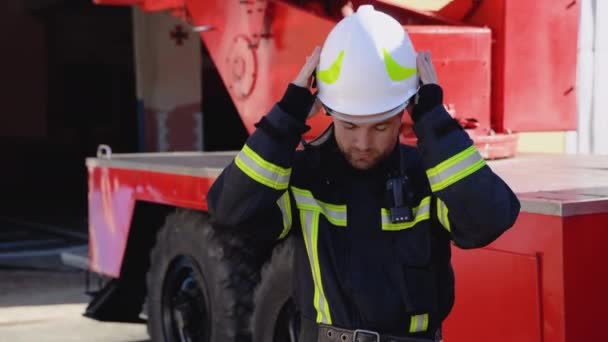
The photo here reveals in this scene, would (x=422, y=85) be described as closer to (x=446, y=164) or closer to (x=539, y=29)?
(x=446, y=164)

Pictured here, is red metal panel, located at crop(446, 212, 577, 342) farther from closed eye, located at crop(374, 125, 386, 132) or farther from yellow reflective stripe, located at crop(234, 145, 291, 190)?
yellow reflective stripe, located at crop(234, 145, 291, 190)

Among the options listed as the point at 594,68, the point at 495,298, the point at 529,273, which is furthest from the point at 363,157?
the point at 594,68

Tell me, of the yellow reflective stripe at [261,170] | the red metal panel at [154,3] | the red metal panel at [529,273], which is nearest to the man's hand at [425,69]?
the yellow reflective stripe at [261,170]

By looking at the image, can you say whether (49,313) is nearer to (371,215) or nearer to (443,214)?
(371,215)

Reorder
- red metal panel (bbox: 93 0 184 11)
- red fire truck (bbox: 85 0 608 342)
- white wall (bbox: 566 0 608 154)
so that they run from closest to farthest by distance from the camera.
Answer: red fire truck (bbox: 85 0 608 342) → red metal panel (bbox: 93 0 184 11) → white wall (bbox: 566 0 608 154)

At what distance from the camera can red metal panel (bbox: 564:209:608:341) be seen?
11.2ft

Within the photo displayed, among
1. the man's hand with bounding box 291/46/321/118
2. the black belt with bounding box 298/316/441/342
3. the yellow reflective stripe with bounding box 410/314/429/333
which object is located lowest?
the black belt with bounding box 298/316/441/342

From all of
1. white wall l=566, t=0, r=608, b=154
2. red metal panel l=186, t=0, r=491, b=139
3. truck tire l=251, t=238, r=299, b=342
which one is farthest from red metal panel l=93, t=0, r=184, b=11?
white wall l=566, t=0, r=608, b=154

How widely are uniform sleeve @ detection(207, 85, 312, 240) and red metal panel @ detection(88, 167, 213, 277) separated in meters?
2.51

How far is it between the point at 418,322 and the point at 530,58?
9.24 ft

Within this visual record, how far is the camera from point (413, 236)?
9.11 ft

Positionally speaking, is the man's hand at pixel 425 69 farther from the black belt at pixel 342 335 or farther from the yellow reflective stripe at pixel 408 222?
the black belt at pixel 342 335

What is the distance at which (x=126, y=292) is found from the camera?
6676mm

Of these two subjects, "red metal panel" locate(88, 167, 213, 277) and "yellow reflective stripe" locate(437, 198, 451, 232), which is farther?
"red metal panel" locate(88, 167, 213, 277)
